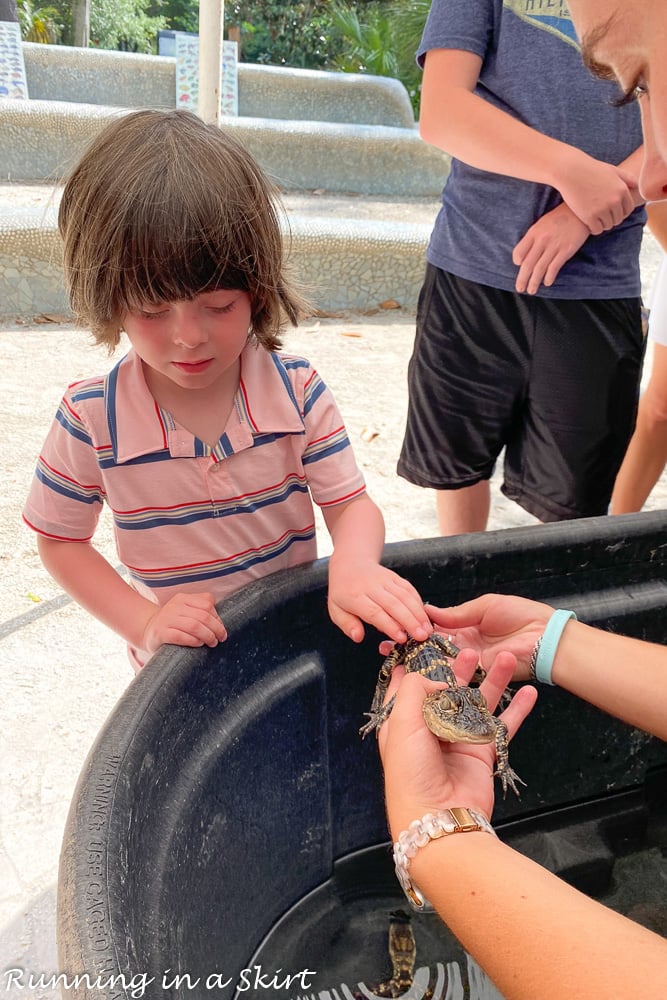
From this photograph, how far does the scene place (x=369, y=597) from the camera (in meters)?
1.24

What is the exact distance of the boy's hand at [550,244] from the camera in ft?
5.83

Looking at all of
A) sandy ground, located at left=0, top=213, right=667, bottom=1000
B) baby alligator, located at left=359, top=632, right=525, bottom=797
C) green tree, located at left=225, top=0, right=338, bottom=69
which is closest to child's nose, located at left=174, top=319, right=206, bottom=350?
baby alligator, located at left=359, top=632, right=525, bottom=797

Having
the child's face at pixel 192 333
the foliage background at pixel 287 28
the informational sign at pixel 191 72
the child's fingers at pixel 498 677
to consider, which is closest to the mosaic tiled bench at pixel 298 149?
the informational sign at pixel 191 72

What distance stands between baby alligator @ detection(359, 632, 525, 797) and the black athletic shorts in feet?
2.30

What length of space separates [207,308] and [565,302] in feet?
3.11

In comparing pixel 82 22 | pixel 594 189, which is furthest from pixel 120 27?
pixel 594 189

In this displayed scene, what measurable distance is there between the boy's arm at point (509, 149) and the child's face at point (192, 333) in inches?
29.9

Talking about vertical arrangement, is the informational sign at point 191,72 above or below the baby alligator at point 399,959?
below

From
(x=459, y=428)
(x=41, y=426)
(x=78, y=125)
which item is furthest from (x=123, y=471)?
(x=78, y=125)

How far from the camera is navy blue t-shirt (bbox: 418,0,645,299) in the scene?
176 cm

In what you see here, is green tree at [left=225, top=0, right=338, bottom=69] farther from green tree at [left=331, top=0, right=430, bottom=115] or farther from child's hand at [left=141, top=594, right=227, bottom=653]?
child's hand at [left=141, top=594, right=227, bottom=653]

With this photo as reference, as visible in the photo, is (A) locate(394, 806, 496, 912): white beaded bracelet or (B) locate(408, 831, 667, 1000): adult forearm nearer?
(B) locate(408, 831, 667, 1000): adult forearm

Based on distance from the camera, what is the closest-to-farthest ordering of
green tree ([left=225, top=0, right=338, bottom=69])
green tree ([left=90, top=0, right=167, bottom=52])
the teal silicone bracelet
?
the teal silicone bracelet, green tree ([left=225, top=0, right=338, bottom=69]), green tree ([left=90, top=0, right=167, bottom=52])

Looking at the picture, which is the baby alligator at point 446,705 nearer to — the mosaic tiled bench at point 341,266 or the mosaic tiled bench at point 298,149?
the mosaic tiled bench at point 341,266
